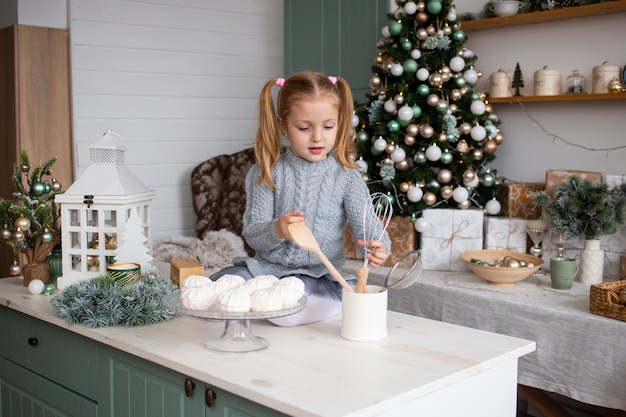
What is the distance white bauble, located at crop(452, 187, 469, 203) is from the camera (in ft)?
11.9

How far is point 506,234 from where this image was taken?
3.61 metres

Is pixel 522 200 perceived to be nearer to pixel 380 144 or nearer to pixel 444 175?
pixel 444 175

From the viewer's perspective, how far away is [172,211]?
4730mm

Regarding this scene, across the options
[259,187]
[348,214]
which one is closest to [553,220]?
[348,214]

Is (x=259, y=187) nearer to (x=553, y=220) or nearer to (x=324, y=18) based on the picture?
(x=553, y=220)

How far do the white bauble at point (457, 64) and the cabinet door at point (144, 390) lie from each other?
2.24 meters

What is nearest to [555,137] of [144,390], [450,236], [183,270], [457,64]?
[457,64]

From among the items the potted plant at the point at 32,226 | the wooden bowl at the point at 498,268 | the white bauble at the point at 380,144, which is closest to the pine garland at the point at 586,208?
the wooden bowl at the point at 498,268

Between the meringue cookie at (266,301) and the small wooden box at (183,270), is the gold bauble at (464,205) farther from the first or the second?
the meringue cookie at (266,301)

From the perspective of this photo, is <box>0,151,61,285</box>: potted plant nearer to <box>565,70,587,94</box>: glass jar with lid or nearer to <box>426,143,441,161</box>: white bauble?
<box>426,143,441,161</box>: white bauble

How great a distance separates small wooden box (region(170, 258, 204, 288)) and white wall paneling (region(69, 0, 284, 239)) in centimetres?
207

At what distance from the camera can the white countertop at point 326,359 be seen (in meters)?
1.53

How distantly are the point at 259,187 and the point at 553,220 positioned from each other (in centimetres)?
154

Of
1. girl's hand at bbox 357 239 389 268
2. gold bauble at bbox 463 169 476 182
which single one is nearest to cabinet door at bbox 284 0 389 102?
gold bauble at bbox 463 169 476 182
